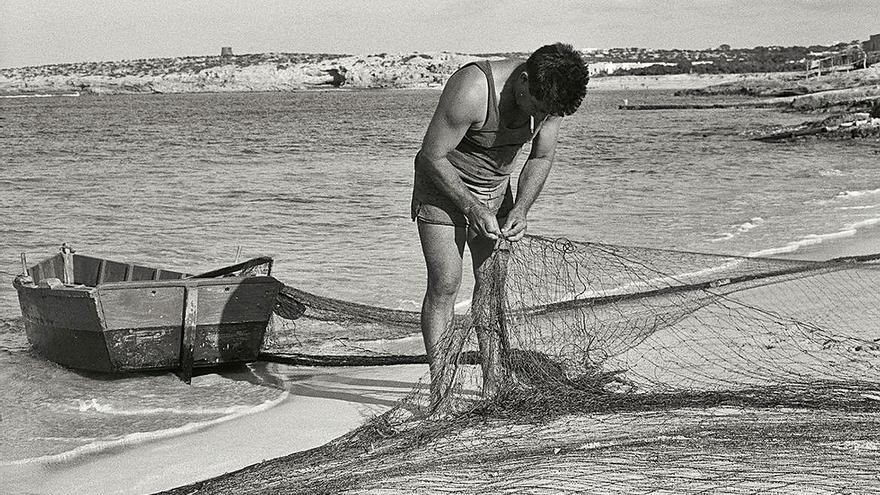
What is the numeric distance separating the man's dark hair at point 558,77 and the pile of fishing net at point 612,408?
840 mm

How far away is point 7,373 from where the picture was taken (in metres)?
6.88

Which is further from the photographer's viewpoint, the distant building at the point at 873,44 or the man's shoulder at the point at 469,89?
the distant building at the point at 873,44

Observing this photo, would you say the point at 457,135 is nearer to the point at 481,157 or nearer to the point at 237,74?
the point at 481,157

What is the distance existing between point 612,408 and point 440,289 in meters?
0.97

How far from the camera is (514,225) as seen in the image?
4.56 m

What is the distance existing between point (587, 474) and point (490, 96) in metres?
1.62

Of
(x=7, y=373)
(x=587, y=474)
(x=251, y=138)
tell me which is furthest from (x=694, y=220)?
(x=251, y=138)

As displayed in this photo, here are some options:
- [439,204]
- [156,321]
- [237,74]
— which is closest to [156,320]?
[156,321]

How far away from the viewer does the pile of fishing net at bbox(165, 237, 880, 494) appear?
12.4ft

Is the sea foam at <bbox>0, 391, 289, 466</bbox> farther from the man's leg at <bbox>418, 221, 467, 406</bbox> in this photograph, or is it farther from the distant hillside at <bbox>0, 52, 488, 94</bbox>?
the distant hillside at <bbox>0, 52, 488, 94</bbox>

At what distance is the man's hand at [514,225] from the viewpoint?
4.54m

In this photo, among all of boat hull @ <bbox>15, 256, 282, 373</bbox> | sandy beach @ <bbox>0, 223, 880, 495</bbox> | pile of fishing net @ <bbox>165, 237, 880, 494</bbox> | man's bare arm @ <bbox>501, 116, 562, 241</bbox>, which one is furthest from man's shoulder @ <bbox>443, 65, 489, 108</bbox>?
boat hull @ <bbox>15, 256, 282, 373</bbox>

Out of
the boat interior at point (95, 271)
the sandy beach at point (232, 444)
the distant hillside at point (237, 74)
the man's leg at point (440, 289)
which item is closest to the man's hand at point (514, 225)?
the man's leg at point (440, 289)

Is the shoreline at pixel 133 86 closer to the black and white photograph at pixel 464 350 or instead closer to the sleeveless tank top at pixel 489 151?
the black and white photograph at pixel 464 350
